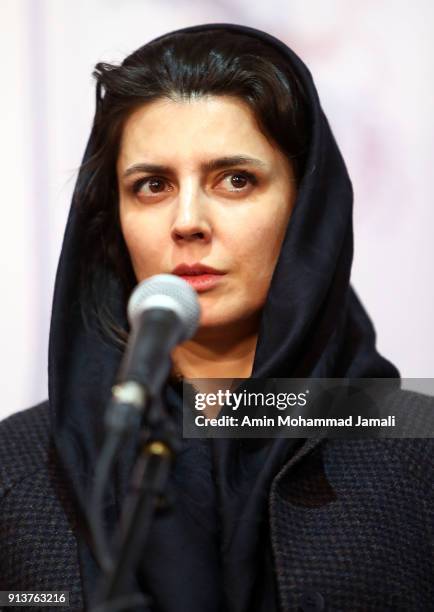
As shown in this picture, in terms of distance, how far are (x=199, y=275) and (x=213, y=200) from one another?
0.43ft

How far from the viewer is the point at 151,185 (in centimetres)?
158

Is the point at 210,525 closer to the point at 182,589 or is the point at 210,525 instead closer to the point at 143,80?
the point at 182,589

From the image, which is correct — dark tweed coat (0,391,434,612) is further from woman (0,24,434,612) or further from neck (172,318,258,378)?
neck (172,318,258,378)

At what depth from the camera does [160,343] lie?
2.79 feet

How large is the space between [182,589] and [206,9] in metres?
1.28

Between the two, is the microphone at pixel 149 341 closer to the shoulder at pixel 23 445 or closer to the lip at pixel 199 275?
the lip at pixel 199 275

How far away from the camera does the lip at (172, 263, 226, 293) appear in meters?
1.48

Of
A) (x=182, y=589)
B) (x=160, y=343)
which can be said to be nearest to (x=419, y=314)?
(x=182, y=589)

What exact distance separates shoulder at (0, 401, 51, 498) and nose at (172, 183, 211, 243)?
0.45 metres

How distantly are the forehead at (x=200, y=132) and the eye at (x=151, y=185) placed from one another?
0.04m

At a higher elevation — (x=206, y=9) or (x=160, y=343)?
(x=206, y=9)

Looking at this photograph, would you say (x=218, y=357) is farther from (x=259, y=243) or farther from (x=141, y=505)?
(x=141, y=505)

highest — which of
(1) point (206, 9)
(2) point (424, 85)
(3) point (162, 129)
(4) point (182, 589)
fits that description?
(1) point (206, 9)

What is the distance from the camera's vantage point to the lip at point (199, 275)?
148cm
